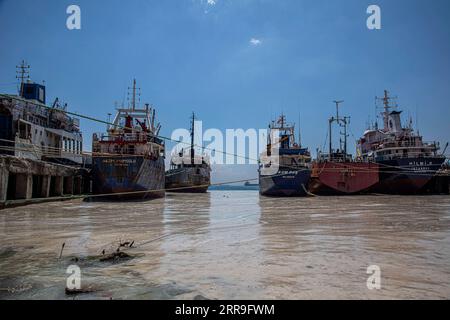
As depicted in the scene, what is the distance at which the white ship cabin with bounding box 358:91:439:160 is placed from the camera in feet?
Result: 133

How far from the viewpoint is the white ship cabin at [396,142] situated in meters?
40.5

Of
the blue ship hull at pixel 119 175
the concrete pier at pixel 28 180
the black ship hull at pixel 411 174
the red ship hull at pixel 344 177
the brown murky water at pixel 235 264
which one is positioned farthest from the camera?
the black ship hull at pixel 411 174

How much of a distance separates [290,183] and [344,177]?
6.41m

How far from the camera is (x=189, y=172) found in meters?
53.1

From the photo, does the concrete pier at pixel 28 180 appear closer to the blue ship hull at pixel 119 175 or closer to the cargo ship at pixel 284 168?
the blue ship hull at pixel 119 175

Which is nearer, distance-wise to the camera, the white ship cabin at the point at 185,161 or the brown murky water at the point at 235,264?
the brown murky water at the point at 235,264

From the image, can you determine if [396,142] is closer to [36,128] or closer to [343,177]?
[343,177]

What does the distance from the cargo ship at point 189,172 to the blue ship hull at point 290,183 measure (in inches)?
A: 659

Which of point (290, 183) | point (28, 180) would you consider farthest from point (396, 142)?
point (28, 180)

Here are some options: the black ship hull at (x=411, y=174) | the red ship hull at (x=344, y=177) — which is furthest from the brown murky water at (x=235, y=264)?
the black ship hull at (x=411, y=174)

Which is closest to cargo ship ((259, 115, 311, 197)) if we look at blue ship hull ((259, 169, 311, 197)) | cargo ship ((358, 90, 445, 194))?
blue ship hull ((259, 169, 311, 197))
